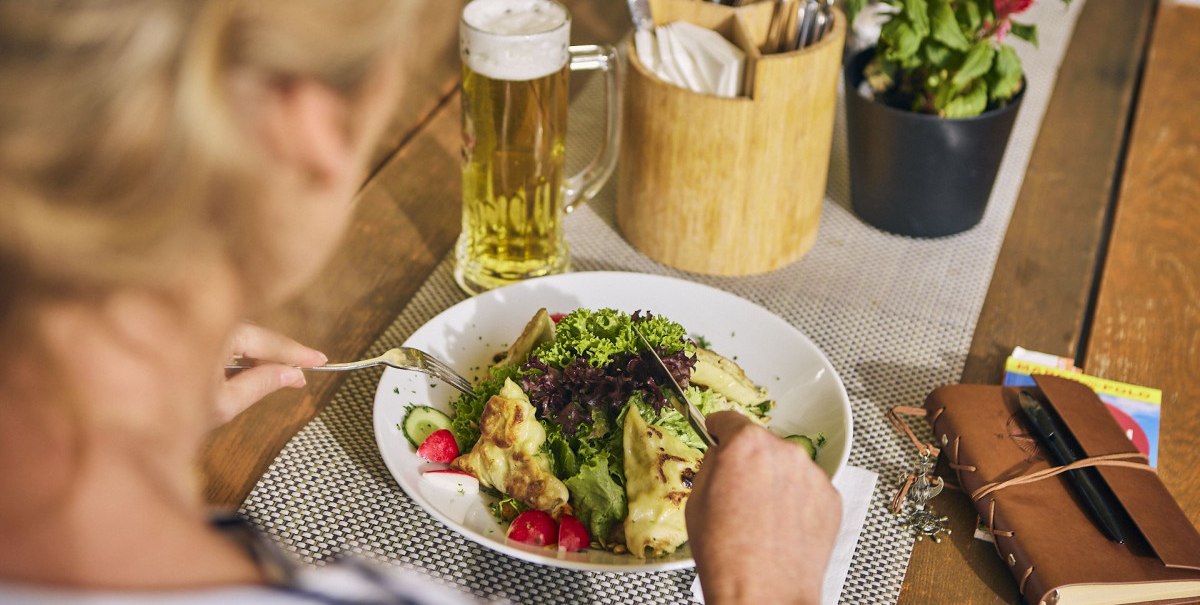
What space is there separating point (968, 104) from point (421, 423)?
807mm

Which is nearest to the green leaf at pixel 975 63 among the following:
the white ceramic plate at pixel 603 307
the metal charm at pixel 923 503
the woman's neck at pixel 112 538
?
the white ceramic plate at pixel 603 307

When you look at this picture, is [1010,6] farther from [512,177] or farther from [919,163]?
[512,177]

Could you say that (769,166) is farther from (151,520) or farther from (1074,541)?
(151,520)

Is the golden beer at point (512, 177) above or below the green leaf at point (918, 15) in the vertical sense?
below

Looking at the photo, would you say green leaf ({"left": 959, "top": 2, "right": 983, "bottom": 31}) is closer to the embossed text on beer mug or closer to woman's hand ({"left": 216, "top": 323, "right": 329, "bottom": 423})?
the embossed text on beer mug

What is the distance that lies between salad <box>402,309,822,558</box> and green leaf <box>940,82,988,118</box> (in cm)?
49

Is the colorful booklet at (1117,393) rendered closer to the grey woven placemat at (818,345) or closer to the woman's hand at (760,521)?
the grey woven placemat at (818,345)

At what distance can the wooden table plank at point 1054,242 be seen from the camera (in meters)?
0.98

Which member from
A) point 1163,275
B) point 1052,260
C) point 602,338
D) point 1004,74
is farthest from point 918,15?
point 602,338

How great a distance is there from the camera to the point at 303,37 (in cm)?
43

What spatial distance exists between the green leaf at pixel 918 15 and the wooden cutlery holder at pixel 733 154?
0.27ft

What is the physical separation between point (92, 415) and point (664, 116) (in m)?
0.93

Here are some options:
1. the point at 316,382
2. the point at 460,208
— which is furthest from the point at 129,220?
A: the point at 460,208

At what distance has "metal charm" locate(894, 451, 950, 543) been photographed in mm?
1018
